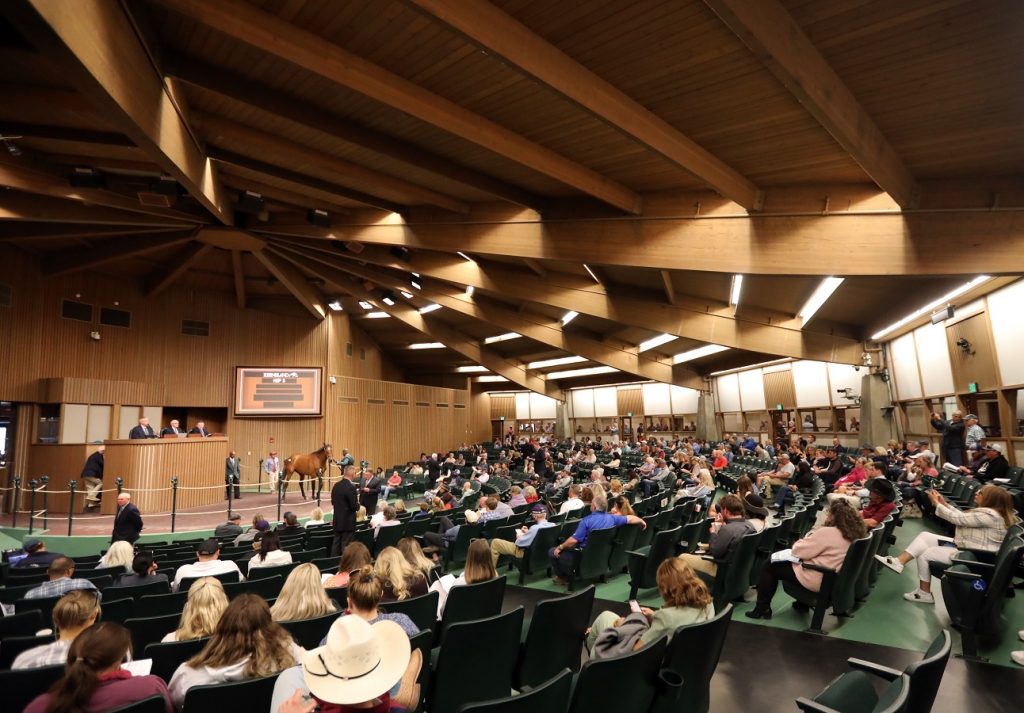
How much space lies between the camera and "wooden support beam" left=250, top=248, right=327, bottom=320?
14727 mm

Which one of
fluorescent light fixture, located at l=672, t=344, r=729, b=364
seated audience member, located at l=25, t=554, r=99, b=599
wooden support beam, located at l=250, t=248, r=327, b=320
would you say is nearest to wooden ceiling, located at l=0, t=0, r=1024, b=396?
wooden support beam, located at l=250, t=248, r=327, b=320

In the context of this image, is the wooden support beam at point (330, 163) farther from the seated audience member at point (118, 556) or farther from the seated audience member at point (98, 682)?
the seated audience member at point (98, 682)

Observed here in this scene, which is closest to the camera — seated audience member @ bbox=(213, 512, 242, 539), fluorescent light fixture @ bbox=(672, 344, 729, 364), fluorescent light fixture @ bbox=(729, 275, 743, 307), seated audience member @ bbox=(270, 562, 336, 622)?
seated audience member @ bbox=(270, 562, 336, 622)

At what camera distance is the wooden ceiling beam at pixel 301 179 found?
9.23m

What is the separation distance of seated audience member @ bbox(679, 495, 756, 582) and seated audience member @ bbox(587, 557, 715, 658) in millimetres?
1896

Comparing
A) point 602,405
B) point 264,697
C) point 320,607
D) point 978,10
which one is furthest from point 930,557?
point 602,405

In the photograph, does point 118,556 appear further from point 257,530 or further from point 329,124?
point 329,124

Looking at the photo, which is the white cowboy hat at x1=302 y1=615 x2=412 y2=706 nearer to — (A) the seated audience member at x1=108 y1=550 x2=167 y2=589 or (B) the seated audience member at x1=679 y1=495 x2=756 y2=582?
(B) the seated audience member at x1=679 y1=495 x2=756 y2=582

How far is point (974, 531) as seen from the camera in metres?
4.96

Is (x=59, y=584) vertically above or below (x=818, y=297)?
below

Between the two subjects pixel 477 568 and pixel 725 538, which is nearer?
pixel 477 568

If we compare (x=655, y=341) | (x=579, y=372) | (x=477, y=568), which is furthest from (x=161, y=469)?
(x=579, y=372)

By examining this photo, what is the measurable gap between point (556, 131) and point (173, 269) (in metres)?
13.7

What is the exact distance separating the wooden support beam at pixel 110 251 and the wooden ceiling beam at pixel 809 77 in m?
12.7
